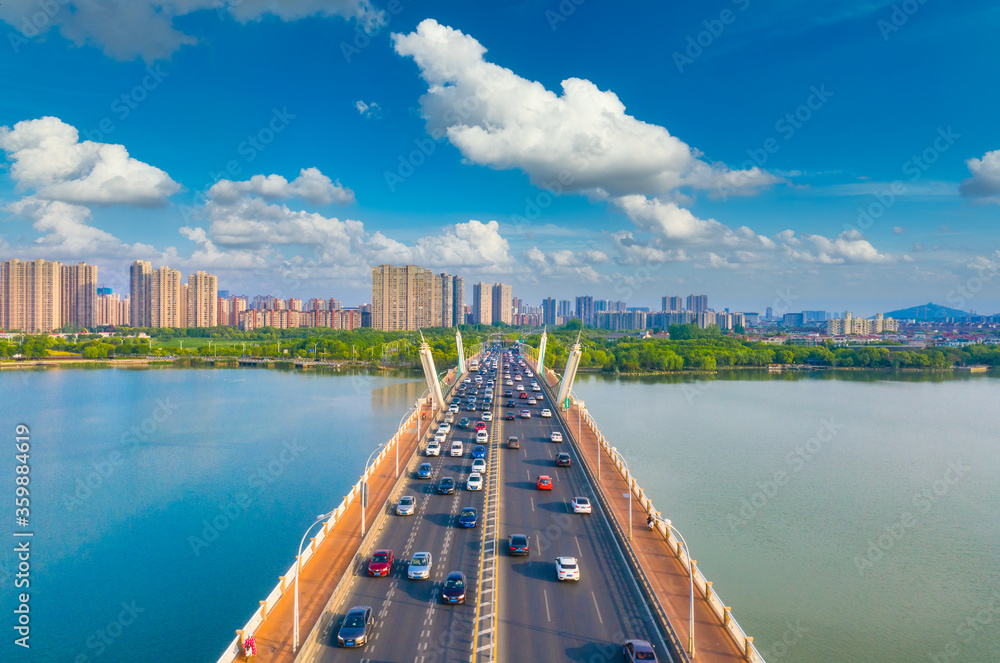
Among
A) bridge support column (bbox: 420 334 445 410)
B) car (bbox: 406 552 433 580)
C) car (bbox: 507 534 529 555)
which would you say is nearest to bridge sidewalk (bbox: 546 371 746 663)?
car (bbox: 507 534 529 555)

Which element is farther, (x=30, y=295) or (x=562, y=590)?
(x=30, y=295)

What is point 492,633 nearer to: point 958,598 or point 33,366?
point 958,598

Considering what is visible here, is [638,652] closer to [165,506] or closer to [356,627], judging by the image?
[356,627]

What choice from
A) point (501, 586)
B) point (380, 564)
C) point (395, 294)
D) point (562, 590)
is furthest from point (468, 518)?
point (395, 294)

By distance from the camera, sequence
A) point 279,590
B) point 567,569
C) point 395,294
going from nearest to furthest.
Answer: point 279,590 < point 567,569 < point 395,294

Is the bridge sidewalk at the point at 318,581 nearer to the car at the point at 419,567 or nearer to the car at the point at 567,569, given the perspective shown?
the car at the point at 419,567

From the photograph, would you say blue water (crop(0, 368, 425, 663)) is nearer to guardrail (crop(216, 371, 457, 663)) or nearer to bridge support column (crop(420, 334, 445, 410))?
guardrail (crop(216, 371, 457, 663))

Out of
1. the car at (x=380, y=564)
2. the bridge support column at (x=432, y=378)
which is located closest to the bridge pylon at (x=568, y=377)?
the bridge support column at (x=432, y=378)
